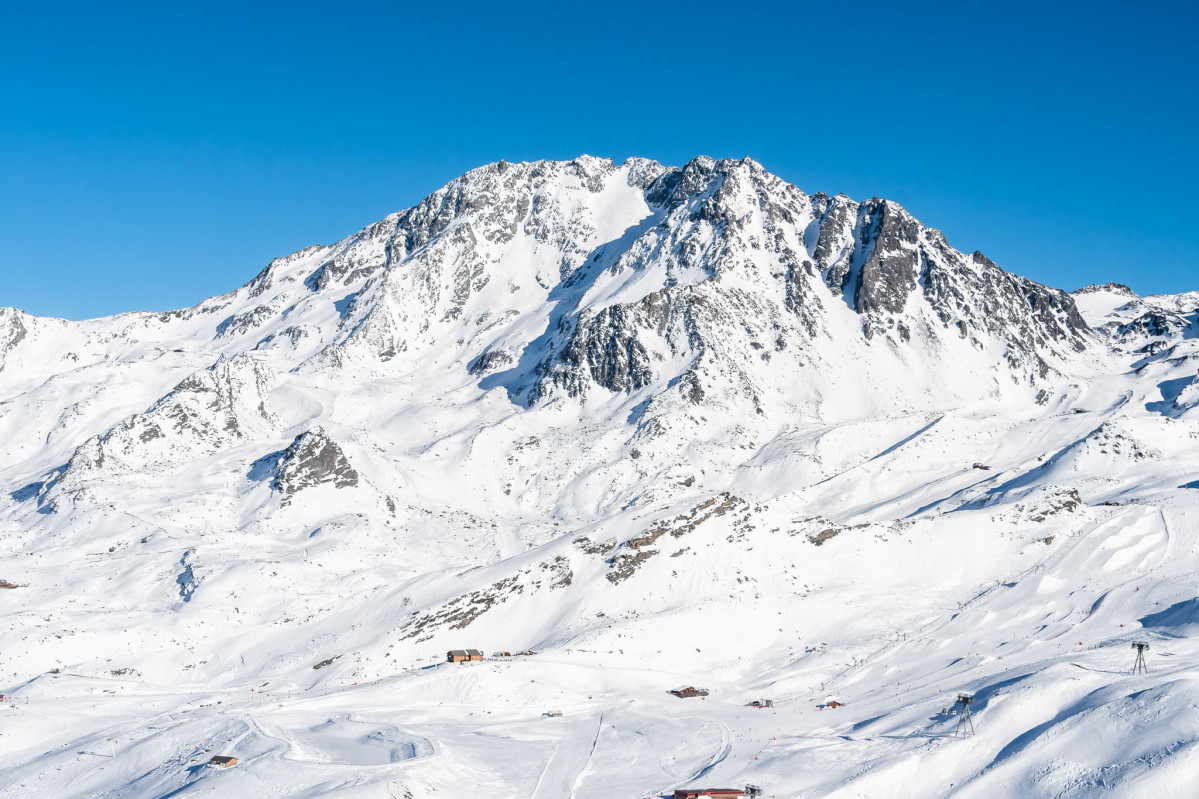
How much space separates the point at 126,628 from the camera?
73500 millimetres

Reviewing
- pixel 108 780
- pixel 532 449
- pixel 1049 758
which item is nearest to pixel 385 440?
pixel 532 449

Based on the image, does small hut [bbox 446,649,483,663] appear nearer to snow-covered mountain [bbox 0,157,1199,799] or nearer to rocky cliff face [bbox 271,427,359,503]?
snow-covered mountain [bbox 0,157,1199,799]

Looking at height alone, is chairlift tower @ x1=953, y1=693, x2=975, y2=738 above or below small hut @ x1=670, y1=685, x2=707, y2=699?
below

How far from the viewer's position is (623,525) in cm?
8181

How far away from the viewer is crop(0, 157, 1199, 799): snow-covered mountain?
42625mm

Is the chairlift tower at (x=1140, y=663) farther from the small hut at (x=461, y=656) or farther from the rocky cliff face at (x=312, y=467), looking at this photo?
the rocky cliff face at (x=312, y=467)

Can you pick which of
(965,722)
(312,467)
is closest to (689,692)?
(965,722)

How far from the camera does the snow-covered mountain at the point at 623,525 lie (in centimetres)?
4262

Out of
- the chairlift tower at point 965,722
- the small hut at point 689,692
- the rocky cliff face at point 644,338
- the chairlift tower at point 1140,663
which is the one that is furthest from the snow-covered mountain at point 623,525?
the small hut at point 689,692

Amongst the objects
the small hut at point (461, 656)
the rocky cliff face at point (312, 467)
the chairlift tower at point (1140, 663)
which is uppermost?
the rocky cliff face at point (312, 467)

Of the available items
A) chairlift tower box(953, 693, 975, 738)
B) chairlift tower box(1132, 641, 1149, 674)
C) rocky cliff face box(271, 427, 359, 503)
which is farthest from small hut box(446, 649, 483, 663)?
rocky cliff face box(271, 427, 359, 503)

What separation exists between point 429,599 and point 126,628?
83.4 ft

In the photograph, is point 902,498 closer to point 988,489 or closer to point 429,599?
point 988,489

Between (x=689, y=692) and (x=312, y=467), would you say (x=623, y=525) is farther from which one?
(x=312, y=467)
